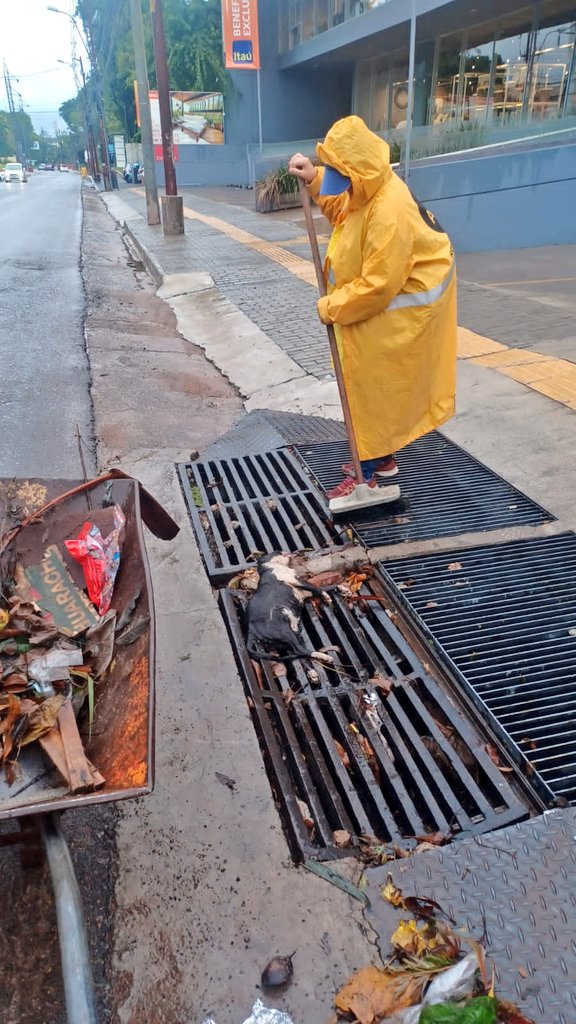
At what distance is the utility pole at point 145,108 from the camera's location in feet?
56.8

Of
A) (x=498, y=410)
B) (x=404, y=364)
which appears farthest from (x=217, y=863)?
(x=498, y=410)

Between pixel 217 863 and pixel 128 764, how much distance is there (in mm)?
571

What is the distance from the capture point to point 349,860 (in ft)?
6.85

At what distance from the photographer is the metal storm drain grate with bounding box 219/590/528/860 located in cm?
225

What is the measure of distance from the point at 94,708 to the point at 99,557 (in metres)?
0.59

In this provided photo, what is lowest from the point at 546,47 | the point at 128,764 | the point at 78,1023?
the point at 78,1023

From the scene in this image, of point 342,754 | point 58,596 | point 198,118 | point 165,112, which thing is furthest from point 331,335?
point 198,118

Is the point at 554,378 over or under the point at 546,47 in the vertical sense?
under

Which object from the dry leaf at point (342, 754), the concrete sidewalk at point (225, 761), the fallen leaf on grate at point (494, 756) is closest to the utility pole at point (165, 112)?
the concrete sidewalk at point (225, 761)

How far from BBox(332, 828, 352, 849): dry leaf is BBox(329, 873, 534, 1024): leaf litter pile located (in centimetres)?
31

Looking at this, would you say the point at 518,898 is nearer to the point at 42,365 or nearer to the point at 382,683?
the point at 382,683

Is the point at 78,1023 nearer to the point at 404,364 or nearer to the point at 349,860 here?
the point at 349,860

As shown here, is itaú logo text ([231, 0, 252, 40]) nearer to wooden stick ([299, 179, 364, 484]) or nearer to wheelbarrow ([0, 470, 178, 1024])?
wooden stick ([299, 179, 364, 484])

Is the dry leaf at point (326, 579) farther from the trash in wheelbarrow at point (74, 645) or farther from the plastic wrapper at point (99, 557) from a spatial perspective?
the plastic wrapper at point (99, 557)
